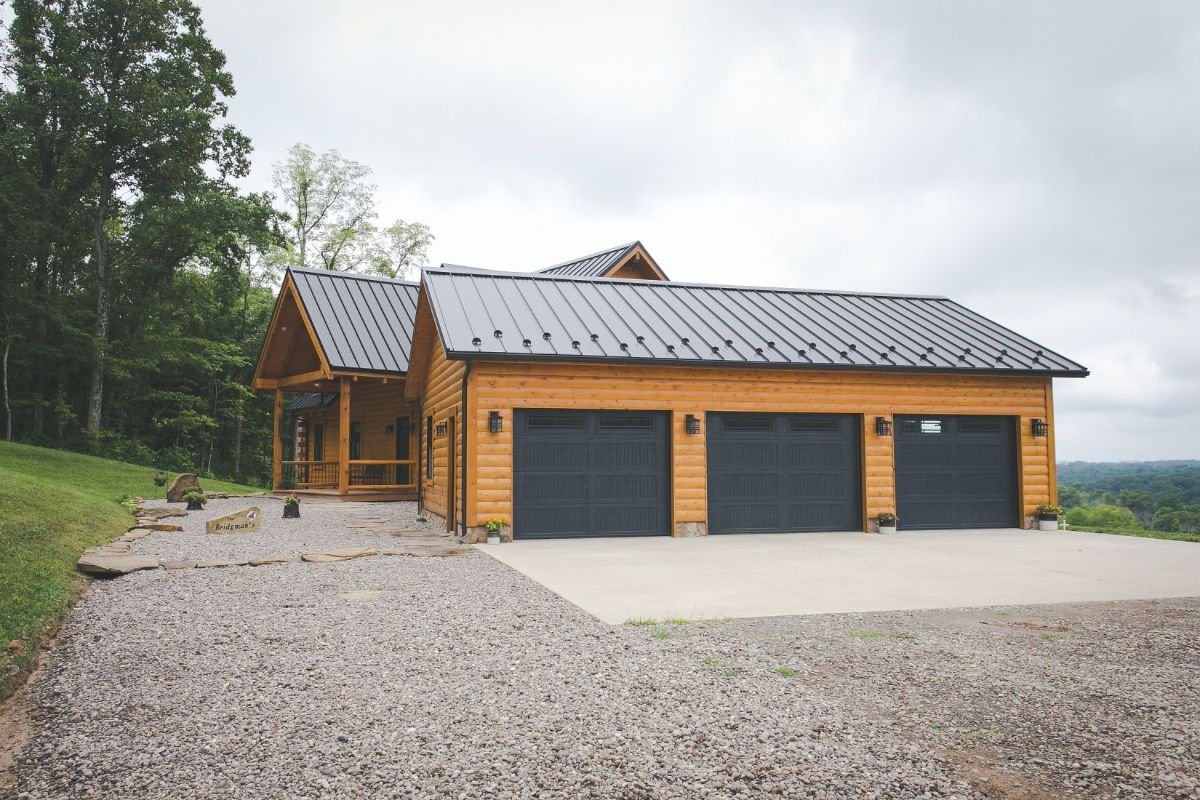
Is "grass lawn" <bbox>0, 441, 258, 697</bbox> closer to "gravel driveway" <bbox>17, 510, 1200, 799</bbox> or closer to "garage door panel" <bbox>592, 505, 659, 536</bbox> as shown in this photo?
"gravel driveway" <bbox>17, 510, 1200, 799</bbox>

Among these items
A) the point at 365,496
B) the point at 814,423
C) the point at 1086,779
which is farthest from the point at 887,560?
the point at 365,496

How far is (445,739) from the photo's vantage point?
3.73 meters

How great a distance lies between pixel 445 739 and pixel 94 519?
33.8 ft

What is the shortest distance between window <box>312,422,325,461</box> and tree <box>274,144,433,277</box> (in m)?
11.9

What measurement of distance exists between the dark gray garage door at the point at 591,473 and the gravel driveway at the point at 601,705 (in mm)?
5790

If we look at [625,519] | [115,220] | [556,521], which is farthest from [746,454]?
[115,220]

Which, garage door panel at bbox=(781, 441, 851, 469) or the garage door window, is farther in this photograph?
the garage door window

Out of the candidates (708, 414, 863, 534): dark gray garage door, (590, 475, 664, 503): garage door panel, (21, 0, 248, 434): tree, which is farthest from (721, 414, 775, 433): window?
(21, 0, 248, 434): tree

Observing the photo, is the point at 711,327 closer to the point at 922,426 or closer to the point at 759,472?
the point at 759,472

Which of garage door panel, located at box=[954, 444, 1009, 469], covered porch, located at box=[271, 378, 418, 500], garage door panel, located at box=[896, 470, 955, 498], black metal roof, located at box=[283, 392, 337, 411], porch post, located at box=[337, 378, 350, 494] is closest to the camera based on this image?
garage door panel, located at box=[896, 470, 955, 498]

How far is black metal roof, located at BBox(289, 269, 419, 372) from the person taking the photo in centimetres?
1959

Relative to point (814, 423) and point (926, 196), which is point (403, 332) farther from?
point (926, 196)

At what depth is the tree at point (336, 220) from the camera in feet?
121

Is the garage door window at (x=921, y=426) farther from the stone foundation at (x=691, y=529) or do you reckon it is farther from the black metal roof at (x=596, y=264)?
the black metal roof at (x=596, y=264)
